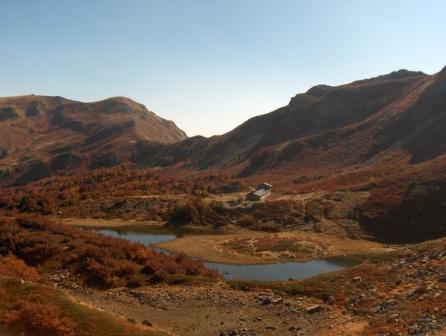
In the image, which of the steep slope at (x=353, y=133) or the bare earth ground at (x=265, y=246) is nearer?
the bare earth ground at (x=265, y=246)

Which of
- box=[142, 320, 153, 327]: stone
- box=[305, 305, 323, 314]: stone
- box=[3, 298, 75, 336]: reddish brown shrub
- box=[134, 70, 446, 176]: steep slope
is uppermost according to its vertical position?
box=[134, 70, 446, 176]: steep slope

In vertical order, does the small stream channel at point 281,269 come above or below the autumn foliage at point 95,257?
below

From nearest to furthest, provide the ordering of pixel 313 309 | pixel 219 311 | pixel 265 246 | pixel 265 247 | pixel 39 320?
1. pixel 39 320
2. pixel 313 309
3. pixel 219 311
4. pixel 265 247
5. pixel 265 246

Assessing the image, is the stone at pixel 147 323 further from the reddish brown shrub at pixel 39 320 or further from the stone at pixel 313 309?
the stone at pixel 313 309

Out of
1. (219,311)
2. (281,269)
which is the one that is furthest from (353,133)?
(219,311)

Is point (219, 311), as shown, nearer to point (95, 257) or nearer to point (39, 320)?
point (39, 320)

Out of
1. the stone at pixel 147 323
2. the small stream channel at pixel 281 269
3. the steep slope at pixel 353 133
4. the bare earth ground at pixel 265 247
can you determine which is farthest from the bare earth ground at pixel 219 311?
the steep slope at pixel 353 133

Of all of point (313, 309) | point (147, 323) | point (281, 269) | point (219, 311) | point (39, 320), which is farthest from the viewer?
point (281, 269)

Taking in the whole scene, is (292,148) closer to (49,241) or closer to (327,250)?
(327,250)

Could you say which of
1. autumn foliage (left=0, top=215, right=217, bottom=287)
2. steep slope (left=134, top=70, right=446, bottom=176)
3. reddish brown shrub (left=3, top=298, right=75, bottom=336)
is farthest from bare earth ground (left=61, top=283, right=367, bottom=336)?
steep slope (left=134, top=70, right=446, bottom=176)

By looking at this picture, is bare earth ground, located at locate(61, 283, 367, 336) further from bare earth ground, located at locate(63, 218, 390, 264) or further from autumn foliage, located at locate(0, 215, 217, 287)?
bare earth ground, located at locate(63, 218, 390, 264)

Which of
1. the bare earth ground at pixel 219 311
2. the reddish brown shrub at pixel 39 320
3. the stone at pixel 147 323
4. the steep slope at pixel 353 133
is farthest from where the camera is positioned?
the steep slope at pixel 353 133

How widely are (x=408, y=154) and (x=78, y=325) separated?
4468 inches

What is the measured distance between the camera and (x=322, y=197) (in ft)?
306
